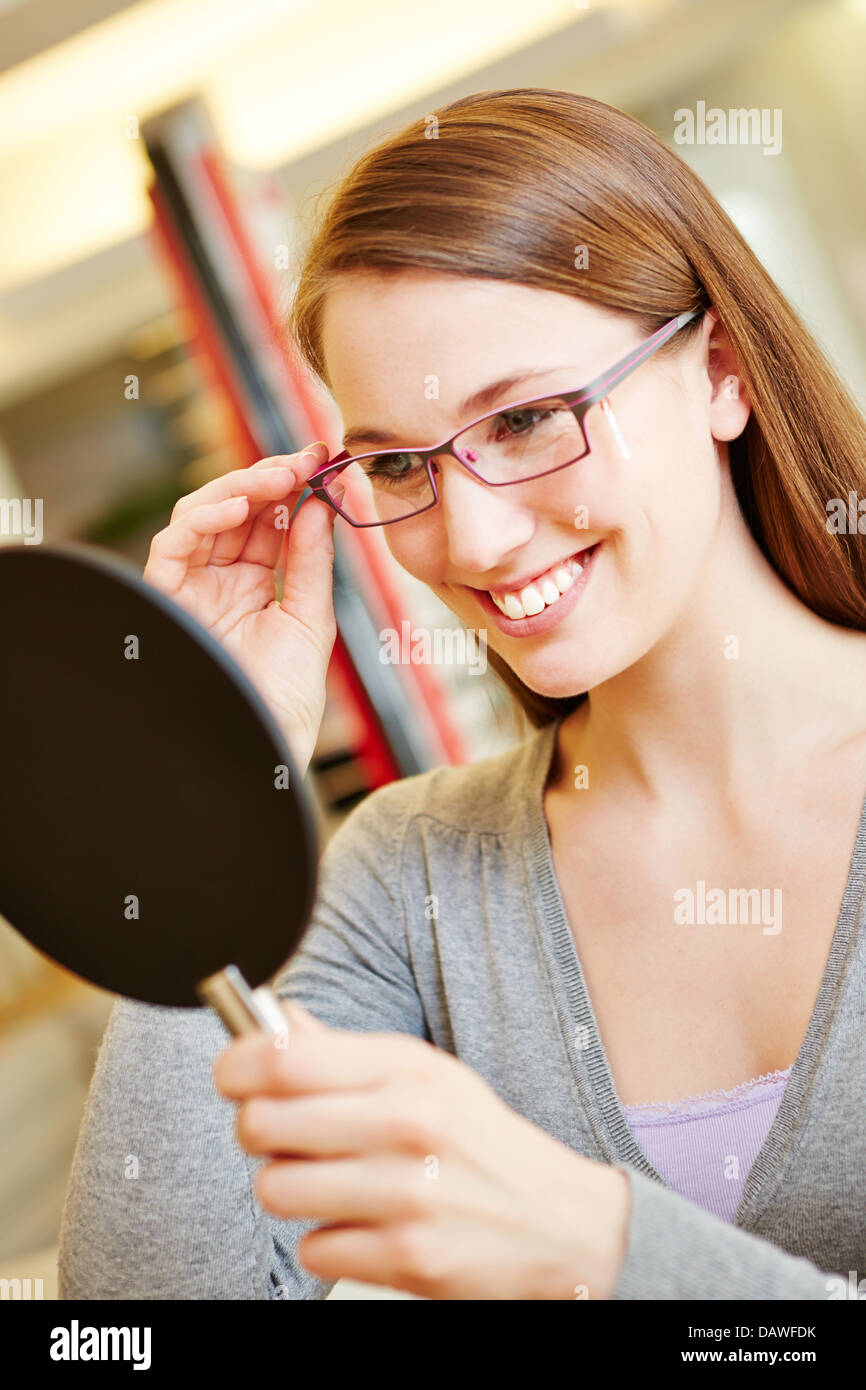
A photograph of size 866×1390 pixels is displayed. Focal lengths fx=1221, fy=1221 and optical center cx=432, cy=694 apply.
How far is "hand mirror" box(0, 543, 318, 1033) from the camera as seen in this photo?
0.51 meters

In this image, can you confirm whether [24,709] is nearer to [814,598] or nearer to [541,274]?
[541,274]

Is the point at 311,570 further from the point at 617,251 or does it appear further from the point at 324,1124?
the point at 324,1124

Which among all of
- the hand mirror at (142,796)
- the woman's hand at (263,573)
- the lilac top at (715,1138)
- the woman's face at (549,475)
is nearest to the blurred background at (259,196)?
the woman's hand at (263,573)

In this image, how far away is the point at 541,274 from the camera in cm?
87

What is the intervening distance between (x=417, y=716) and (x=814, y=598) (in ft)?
6.14

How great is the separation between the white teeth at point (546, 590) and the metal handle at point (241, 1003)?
0.45 m

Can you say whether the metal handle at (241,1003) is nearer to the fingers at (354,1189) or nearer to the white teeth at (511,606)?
the fingers at (354,1189)

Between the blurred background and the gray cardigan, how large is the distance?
172cm

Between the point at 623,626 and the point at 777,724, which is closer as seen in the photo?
the point at 623,626

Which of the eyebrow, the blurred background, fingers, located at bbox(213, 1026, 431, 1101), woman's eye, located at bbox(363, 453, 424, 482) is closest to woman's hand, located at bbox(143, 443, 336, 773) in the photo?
woman's eye, located at bbox(363, 453, 424, 482)

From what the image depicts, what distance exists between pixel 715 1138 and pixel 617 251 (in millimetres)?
668
